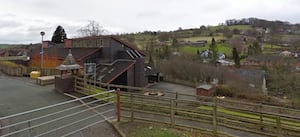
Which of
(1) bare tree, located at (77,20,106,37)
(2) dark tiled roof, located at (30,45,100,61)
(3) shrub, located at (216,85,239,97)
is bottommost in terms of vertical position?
(3) shrub, located at (216,85,239,97)

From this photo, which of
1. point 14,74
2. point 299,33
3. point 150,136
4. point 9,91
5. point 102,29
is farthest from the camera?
point 299,33

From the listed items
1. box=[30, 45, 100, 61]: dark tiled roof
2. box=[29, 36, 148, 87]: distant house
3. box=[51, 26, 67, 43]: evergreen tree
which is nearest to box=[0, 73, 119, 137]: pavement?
box=[29, 36, 148, 87]: distant house

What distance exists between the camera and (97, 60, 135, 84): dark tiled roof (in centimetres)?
1933

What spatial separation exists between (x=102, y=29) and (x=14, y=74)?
26346 mm

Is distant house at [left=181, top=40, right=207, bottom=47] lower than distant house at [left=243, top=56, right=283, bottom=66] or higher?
higher

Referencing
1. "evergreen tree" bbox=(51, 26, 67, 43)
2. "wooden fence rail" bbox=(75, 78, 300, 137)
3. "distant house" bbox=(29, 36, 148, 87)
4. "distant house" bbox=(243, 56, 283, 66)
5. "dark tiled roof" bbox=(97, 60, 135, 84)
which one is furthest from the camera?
"evergreen tree" bbox=(51, 26, 67, 43)

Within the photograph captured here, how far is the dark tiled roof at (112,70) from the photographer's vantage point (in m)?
19.3

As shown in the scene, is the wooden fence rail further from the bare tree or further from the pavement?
the bare tree

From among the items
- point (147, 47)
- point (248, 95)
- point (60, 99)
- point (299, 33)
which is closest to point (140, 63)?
point (248, 95)

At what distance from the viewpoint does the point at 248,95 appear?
76.9ft

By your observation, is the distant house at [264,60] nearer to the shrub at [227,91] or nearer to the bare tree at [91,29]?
the shrub at [227,91]

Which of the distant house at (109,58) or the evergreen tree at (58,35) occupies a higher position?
the evergreen tree at (58,35)

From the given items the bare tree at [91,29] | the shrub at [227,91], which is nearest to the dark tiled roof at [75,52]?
the shrub at [227,91]

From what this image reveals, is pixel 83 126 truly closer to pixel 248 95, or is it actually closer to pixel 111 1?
pixel 111 1
